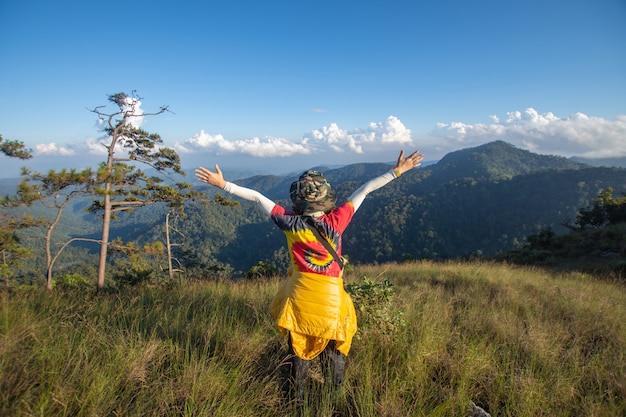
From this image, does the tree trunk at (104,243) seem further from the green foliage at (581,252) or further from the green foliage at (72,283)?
the green foliage at (581,252)

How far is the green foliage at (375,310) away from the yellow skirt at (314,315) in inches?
31.0

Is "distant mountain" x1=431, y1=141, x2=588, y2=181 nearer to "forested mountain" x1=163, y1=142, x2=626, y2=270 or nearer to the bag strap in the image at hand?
"forested mountain" x1=163, y1=142, x2=626, y2=270

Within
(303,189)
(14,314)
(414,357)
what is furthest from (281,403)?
(14,314)

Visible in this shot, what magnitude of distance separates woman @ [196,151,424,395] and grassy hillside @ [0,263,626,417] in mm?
263

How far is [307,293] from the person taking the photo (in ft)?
5.81

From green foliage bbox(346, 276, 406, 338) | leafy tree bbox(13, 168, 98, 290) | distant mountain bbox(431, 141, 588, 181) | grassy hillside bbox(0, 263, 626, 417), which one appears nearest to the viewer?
grassy hillside bbox(0, 263, 626, 417)

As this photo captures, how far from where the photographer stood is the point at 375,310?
8.58ft

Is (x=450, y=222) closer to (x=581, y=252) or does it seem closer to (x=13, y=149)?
(x=581, y=252)

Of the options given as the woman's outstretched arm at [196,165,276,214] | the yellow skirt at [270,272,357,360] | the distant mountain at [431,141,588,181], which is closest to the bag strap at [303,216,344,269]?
the yellow skirt at [270,272,357,360]

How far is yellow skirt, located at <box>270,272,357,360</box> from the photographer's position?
5.70 ft

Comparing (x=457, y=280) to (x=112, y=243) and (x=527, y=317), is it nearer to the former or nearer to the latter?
(x=527, y=317)

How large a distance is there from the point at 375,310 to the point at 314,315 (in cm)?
109

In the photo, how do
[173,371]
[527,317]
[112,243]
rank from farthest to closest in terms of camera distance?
[112,243] < [527,317] < [173,371]

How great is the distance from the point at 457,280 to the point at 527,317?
214cm
